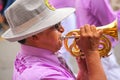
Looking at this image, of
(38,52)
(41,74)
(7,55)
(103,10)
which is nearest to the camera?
(41,74)

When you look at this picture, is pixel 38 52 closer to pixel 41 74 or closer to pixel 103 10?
pixel 41 74

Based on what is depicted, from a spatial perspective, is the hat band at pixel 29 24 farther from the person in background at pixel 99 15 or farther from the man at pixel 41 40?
the person in background at pixel 99 15

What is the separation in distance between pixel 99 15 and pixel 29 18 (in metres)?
0.97

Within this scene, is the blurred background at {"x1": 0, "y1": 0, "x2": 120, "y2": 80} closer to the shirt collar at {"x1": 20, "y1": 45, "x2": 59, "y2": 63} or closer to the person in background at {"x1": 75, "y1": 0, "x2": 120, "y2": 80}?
the person in background at {"x1": 75, "y1": 0, "x2": 120, "y2": 80}

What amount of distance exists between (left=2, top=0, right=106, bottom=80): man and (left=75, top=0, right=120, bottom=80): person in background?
78 centimetres

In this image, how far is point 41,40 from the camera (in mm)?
1484

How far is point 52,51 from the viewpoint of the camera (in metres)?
1.52

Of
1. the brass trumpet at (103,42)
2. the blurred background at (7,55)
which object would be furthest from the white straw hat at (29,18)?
the blurred background at (7,55)

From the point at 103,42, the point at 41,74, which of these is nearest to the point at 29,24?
the point at 41,74

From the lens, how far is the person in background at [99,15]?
2295mm

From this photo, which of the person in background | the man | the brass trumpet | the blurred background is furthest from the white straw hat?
the blurred background

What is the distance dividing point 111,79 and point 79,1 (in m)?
0.69

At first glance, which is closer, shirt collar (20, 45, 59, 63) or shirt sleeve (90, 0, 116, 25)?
shirt collar (20, 45, 59, 63)

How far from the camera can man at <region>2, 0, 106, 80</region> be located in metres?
1.39
